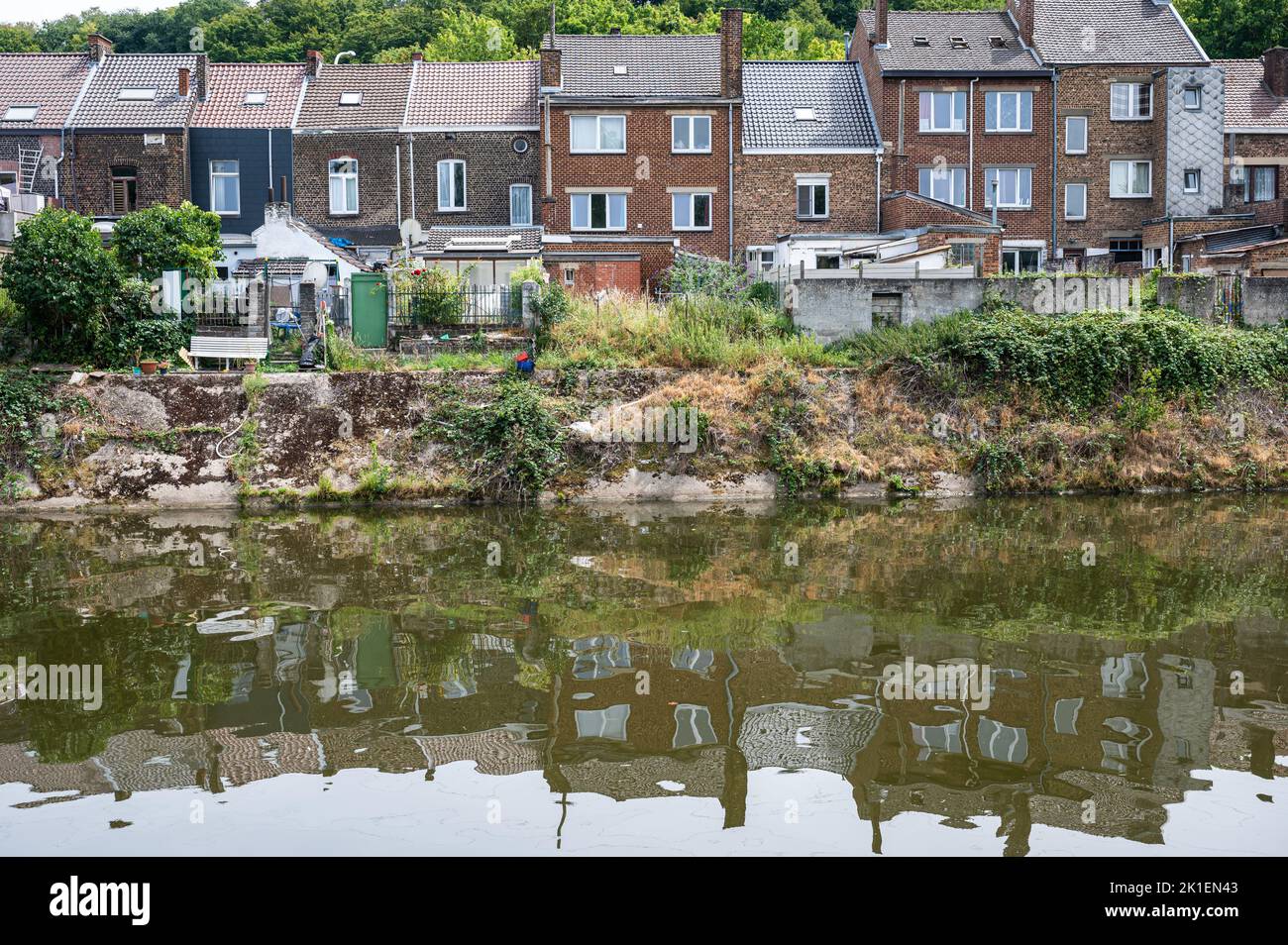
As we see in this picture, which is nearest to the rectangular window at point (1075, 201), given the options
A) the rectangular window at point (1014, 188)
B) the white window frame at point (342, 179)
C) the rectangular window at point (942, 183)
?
the rectangular window at point (1014, 188)

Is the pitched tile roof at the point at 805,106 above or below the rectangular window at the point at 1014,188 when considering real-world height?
above

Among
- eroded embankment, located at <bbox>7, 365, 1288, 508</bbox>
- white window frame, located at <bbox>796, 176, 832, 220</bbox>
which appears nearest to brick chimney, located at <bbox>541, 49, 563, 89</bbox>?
white window frame, located at <bbox>796, 176, 832, 220</bbox>

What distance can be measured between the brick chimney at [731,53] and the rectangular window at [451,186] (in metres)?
9.11

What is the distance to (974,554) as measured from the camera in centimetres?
1658

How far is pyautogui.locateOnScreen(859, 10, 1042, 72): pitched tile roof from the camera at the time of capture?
127 feet

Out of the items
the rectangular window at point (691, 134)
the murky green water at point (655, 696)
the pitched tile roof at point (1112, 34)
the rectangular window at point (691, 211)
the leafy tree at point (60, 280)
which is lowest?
the murky green water at point (655, 696)

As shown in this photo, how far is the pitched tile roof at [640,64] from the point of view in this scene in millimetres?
37906

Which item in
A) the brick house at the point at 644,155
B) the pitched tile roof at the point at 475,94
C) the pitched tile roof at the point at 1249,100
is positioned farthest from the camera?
the pitched tile roof at the point at 1249,100

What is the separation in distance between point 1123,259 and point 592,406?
2411cm

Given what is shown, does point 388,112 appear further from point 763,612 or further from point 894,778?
point 894,778

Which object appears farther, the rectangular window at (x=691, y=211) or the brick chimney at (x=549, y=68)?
the rectangular window at (x=691, y=211)

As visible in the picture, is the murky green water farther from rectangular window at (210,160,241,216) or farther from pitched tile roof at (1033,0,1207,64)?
pitched tile roof at (1033,0,1207,64)

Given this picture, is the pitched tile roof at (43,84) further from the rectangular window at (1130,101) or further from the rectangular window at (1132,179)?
the rectangular window at (1132,179)

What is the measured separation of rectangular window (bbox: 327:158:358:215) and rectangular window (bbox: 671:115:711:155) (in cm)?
1069
